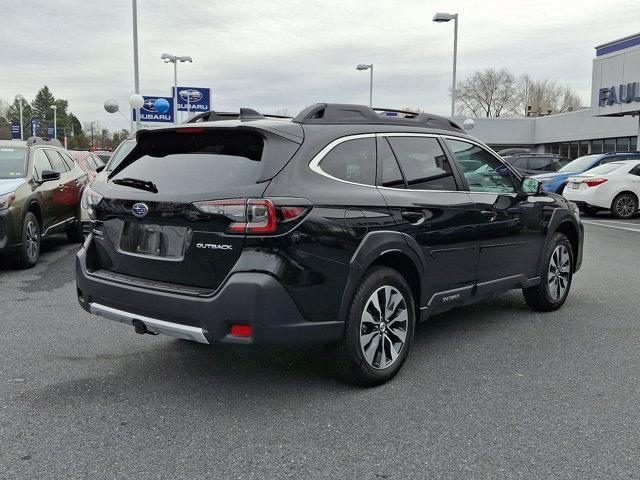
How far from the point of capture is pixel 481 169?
16.8 ft

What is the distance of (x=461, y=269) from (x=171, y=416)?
2369 mm

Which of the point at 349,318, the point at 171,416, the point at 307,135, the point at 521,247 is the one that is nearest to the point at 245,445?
the point at 171,416

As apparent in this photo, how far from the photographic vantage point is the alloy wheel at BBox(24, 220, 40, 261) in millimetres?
8289

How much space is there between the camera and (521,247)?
540cm

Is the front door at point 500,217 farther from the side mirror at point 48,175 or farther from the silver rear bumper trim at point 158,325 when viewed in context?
the side mirror at point 48,175

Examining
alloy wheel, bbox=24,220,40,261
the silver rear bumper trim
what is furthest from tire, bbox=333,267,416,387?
alloy wheel, bbox=24,220,40,261

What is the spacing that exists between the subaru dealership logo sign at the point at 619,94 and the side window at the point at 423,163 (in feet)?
69.2

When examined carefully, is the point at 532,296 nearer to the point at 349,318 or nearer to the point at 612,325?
the point at 612,325

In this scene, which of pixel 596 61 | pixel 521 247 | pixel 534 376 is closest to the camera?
pixel 534 376

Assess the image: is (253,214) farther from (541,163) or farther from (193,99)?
(193,99)

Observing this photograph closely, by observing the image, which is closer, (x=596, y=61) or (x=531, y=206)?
(x=531, y=206)

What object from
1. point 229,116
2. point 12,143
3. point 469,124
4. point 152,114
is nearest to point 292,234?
point 229,116

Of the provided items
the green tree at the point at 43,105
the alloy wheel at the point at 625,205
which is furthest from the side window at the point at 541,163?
the green tree at the point at 43,105

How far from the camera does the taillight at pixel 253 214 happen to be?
3.39 meters
